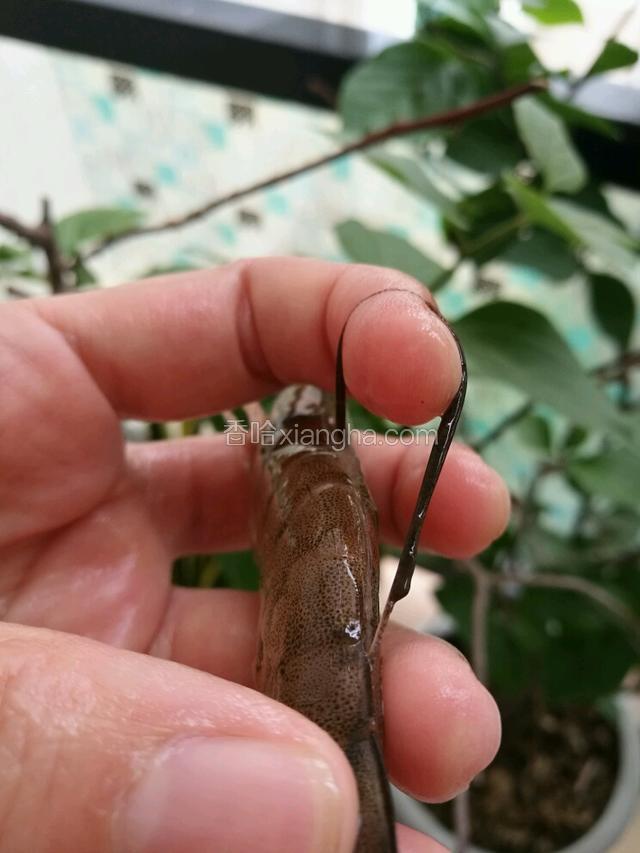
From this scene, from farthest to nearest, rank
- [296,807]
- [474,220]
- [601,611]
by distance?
1. [601,611]
2. [474,220]
3. [296,807]

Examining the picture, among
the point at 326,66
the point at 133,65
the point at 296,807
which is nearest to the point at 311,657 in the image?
the point at 296,807

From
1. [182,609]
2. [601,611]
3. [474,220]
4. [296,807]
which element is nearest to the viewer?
[296,807]

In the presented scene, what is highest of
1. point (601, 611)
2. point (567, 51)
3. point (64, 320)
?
point (567, 51)

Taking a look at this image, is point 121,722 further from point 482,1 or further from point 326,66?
point 326,66

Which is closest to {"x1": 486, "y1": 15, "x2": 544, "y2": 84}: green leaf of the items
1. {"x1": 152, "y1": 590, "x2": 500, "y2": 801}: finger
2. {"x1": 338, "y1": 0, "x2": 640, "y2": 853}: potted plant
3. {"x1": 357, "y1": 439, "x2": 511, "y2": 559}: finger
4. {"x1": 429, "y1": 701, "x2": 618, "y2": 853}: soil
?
{"x1": 338, "y1": 0, "x2": 640, "y2": 853}: potted plant

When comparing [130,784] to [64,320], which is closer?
[130,784]

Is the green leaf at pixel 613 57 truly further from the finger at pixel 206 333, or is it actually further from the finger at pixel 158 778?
the finger at pixel 158 778

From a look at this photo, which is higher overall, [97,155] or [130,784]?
[130,784]
